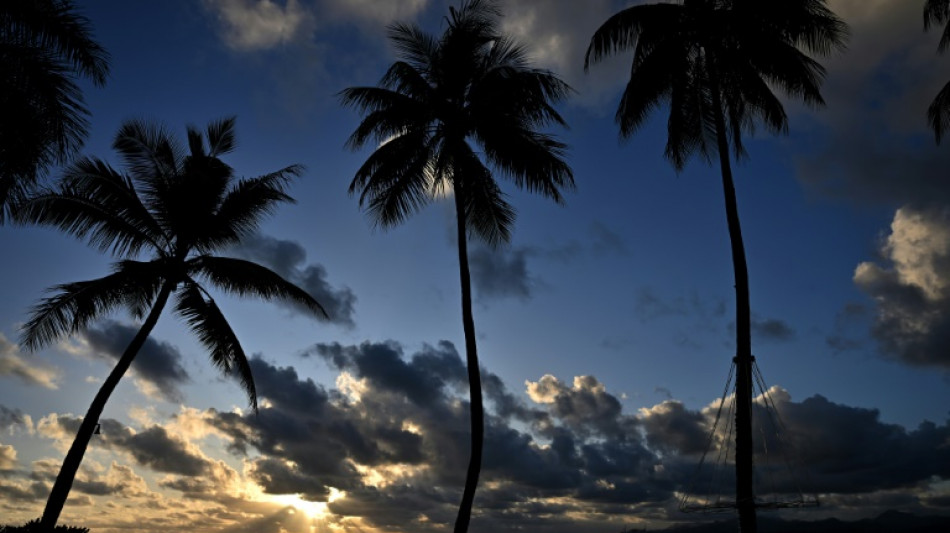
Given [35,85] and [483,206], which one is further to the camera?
[483,206]

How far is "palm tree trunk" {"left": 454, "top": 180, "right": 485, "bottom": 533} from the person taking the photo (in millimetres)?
16438

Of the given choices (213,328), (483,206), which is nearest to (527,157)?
(483,206)

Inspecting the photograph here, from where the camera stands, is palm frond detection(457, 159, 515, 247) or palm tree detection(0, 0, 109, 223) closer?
palm tree detection(0, 0, 109, 223)

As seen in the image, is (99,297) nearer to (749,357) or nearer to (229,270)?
(229,270)

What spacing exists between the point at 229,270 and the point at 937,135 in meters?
20.7

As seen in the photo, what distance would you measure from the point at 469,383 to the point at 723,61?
1055 centimetres

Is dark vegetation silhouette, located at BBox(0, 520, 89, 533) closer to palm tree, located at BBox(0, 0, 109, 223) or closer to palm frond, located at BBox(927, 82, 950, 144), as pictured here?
palm tree, located at BBox(0, 0, 109, 223)

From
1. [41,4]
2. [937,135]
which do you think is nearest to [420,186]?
[41,4]

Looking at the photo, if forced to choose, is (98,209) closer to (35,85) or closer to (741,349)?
(35,85)

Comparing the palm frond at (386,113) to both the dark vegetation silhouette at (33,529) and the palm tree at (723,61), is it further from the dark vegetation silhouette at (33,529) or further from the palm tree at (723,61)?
the dark vegetation silhouette at (33,529)

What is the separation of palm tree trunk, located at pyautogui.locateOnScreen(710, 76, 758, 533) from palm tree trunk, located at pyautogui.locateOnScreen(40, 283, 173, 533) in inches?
597

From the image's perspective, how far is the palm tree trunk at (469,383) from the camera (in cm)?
1644

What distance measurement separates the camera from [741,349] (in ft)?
50.1

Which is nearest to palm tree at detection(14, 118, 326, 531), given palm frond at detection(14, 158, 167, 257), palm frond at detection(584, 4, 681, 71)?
palm frond at detection(14, 158, 167, 257)
